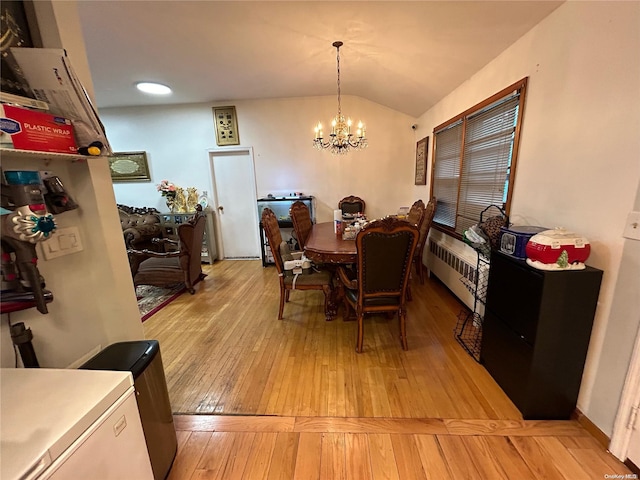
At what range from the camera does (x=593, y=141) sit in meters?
1.35

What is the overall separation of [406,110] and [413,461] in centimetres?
432

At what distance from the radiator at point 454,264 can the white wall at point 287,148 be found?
1396 millimetres

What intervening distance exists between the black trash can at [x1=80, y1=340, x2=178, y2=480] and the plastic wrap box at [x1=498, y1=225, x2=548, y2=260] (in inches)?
79.9

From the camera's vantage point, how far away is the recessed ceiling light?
3432 mm

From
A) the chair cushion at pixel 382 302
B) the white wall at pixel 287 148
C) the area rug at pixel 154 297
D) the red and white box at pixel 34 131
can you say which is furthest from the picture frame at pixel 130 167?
the chair cushion at pixel 382 302

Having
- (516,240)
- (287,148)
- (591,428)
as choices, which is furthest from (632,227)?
(287,148)

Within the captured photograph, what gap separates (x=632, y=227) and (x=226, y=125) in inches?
188

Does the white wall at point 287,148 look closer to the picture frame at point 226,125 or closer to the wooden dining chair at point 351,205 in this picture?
the picture frame at point 226,125

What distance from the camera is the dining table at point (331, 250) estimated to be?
82.2 inches

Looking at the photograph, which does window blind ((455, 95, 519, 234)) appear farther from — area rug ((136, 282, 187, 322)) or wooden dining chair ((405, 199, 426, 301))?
area rug ((136, 282, 187, 322))

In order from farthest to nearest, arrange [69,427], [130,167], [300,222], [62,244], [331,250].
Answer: [130,167] → [300,222] → [331,250] → [62,244] → [69,427]

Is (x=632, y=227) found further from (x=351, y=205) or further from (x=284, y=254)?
(x=351, y=205)

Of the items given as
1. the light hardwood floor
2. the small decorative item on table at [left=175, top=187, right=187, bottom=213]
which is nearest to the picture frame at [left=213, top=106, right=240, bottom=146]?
the small decorative item on table at [left=175, top=187, right=187, bottom=213]

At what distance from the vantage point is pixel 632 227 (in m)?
1.18
